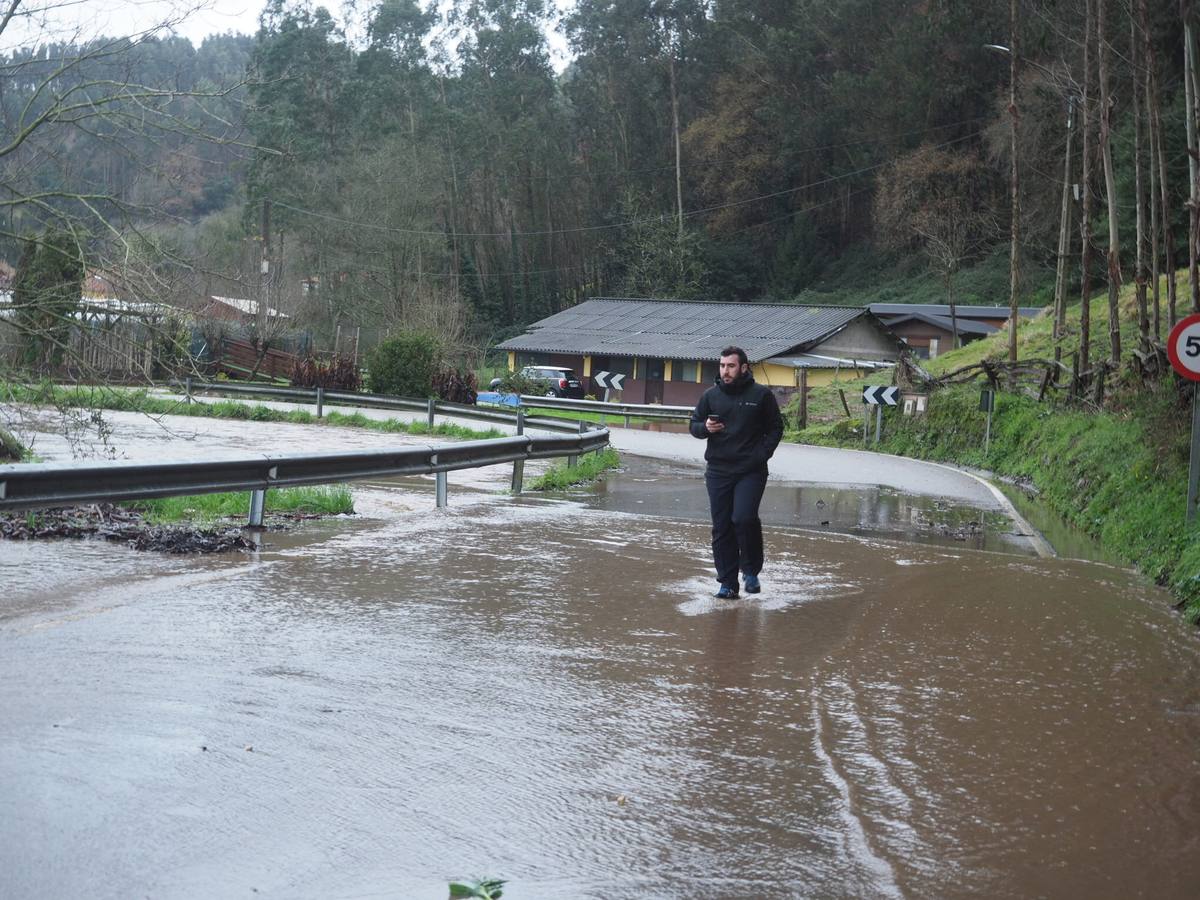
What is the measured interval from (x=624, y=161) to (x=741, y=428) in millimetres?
85464

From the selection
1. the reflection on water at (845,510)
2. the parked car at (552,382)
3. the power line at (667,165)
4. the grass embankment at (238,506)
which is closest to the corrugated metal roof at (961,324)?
the power line at (667,165)

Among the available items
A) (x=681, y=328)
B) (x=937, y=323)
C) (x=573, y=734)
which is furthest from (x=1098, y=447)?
(x=681, y=328)

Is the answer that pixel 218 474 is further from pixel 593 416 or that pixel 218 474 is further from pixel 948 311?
pixel 948 311

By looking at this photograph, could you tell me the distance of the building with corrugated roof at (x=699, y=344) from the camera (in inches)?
2579

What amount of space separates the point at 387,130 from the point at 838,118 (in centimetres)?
2958

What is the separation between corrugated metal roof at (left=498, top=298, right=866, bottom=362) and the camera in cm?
6688

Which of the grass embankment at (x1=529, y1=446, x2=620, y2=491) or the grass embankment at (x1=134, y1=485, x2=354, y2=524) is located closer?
the grass embankment at (x1=134, y1=485, x2=354, y2=524)

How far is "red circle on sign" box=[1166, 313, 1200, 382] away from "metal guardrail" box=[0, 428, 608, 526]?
25.4 feet

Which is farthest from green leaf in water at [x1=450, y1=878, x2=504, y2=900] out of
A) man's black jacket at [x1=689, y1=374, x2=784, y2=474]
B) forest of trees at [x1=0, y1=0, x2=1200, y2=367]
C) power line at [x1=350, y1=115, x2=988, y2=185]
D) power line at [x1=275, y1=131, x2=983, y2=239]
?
power line at [x1=275, y1=131, x2=983, y2=239]

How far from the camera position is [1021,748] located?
20.8 ft

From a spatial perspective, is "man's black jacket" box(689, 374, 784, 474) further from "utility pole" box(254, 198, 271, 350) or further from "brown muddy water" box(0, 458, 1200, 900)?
"utility pole" box(254, 198, 271, 350)

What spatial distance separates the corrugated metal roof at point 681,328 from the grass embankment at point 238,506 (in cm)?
4928

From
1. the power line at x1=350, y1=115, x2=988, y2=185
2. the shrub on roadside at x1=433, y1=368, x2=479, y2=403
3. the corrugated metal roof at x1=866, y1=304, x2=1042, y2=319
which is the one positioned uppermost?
the power line at x1=350, y1=115, x2=988, y2=185

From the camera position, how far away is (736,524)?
411 inches
